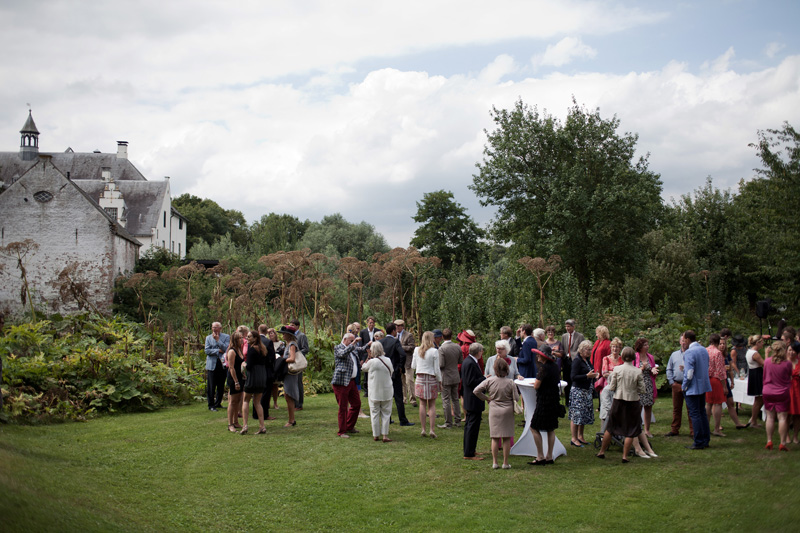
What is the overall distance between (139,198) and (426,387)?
48459 millimetres

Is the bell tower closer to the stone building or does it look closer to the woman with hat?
the stone building

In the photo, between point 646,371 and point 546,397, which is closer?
point 546,397

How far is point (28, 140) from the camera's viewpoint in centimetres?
6225

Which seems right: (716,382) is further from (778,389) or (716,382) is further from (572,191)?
(572,191)

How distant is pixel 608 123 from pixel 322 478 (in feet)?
84.9

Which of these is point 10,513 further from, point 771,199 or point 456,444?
point 771,199

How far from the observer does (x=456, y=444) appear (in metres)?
10.1

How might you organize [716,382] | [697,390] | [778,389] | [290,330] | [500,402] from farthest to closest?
1. [290,330]
2. [716,382]
3. [697,390]
4. [778,389]
5. [500,402]

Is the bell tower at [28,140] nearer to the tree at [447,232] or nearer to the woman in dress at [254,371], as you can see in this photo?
the tree at [447,232]

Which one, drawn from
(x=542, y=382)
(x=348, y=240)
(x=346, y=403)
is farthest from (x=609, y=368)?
(x=348, y=240)

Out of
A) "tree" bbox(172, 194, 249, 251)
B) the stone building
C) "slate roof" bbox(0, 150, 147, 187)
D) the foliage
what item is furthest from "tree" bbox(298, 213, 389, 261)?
the foliage

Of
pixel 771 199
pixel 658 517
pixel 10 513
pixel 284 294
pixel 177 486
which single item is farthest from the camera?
pixel 771 199

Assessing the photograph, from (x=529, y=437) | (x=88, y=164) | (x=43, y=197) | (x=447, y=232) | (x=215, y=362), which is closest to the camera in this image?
(x=529, y=437)

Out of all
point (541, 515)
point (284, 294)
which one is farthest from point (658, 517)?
point (284, 294)
